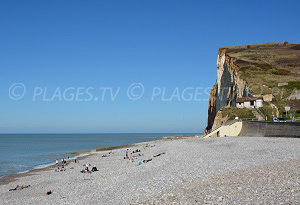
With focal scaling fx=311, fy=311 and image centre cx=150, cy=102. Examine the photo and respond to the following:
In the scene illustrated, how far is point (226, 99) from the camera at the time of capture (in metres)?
71.8

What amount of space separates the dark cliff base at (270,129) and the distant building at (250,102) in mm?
10113

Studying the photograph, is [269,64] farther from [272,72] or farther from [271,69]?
[272,72]

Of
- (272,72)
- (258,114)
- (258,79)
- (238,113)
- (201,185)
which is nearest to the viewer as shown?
(201,185)

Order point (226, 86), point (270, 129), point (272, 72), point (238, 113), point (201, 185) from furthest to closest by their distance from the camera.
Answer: point (226, 86)
point (272, 72)
point (238, 113)
point (270, 129)
point (201, 185)

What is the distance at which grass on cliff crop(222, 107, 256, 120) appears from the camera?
50594 mm

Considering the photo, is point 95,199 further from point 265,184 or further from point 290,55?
point 290,55

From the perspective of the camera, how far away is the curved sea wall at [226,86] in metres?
64.8

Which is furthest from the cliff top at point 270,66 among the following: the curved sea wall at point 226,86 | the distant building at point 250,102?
the distant building at point 250,102

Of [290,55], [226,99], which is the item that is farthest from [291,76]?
[290,55]

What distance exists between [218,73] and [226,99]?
13.0 meters

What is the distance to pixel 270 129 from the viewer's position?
37.3 m

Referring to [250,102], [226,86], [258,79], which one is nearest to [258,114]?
[250,102]

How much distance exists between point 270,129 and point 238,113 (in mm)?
14945

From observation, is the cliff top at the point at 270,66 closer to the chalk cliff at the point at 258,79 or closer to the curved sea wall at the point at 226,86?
the chalk cliff at the point at 258,79
